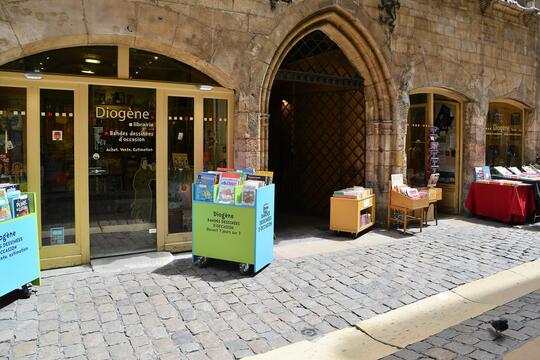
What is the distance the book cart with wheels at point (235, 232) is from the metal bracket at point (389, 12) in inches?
157

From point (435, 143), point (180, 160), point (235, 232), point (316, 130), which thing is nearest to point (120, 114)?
point (180, 160)

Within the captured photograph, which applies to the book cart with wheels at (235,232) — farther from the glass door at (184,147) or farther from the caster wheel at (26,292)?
the caster wheel at (26,292)

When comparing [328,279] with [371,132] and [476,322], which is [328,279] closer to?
[476,322]

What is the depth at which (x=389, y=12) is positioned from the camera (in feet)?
24.3

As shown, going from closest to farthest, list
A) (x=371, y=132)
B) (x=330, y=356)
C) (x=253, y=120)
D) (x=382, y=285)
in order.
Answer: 1. (x=330, y=356)
2. (x=382, y=285)
3. (x=253, y=120)
4. (x=371, y=132)

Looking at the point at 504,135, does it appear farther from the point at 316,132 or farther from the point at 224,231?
the point at 224,231

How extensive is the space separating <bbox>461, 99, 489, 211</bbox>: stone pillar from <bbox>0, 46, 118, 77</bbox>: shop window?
7.12 meters

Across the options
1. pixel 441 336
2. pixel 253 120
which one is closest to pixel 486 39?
pixel 253 120

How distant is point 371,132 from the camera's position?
25.8ft

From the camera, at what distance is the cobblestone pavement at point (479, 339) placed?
334cm

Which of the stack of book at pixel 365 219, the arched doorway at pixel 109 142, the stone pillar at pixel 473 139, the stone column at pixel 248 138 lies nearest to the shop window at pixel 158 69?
the arched doorway at pixel 109 142

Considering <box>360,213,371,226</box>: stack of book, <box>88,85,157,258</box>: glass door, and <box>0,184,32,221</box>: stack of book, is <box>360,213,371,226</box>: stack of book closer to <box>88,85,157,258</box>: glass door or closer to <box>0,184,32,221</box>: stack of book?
<box>88,85,157,258</box>: glass door

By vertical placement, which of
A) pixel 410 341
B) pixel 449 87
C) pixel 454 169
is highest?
pixel 449 87

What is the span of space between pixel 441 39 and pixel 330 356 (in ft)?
22.9
